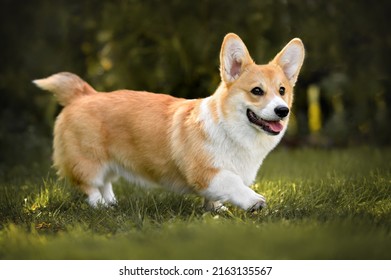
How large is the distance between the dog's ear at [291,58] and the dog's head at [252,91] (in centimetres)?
8

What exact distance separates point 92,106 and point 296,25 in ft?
14.7

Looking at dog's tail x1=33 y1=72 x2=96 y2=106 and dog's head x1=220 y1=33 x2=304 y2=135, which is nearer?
dog's head x1=220 y1=33 x2=304 y2=135

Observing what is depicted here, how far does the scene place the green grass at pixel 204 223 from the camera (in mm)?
3268

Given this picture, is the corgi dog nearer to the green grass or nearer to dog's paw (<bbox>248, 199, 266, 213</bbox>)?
dog's paw (<bbox>248, 199, 266, 213</bbox>)

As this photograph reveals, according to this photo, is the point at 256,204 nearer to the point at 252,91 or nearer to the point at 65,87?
the point at 252,91

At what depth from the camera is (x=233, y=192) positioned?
4172 mm

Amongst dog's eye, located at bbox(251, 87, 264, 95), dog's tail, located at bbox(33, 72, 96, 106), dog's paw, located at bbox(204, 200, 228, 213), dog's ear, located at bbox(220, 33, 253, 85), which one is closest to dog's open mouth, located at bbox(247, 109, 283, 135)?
→ dog's eye, located at bbox(251, 87, 264, 95)

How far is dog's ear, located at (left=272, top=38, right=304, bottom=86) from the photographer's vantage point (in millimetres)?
4496

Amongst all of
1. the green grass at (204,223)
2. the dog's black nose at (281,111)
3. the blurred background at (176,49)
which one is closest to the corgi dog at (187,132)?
the dog's black nose at (281,111)

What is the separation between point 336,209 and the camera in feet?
13.8

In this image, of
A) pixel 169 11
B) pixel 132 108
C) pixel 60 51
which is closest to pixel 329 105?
pixel 169 11

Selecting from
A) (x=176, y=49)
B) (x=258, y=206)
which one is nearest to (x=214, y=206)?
(x=258, y=206)

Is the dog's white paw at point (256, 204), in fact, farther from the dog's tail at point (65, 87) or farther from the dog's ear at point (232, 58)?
the dog's tail at point (65, 87)
